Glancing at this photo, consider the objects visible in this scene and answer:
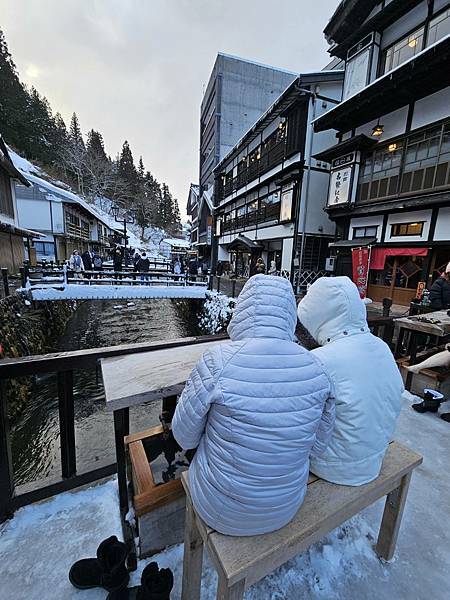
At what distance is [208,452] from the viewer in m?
1.06

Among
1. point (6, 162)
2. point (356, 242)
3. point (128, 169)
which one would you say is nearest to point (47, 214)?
point (6, 162)

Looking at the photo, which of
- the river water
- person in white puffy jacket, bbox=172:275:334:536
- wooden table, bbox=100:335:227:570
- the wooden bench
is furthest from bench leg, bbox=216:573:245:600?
the river water

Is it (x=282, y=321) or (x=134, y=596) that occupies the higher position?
(x=282, y=321)

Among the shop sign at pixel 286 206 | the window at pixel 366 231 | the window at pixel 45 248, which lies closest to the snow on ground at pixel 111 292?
the shop sign at pixel 286 206

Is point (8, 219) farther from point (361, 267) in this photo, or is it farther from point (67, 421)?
point (361, 267)

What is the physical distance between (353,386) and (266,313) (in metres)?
0.58

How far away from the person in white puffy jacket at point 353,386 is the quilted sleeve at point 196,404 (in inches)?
24.3

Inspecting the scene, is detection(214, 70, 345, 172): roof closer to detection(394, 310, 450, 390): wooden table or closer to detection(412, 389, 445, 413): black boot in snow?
detection(394, 310, 450, 390): wooden table

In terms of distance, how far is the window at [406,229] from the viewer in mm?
9367

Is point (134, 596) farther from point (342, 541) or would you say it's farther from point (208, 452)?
point (342, 541)

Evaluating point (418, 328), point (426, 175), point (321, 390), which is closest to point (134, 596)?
point (321, 390)

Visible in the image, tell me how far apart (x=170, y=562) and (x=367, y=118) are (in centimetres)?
1412

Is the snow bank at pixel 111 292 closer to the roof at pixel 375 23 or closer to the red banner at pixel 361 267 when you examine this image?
the red banner at pixel 361 267

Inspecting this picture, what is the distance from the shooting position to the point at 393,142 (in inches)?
387
